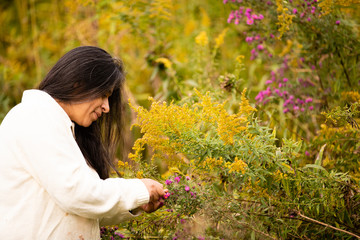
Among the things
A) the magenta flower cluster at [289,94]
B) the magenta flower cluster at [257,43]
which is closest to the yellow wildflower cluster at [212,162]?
the magenta flower cluster at [289,94]

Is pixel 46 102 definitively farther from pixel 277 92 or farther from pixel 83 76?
pixel 277 92

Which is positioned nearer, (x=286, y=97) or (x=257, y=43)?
(x=286, y=97)

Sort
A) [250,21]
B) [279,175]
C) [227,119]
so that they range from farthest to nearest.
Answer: [250,21] < [279,175] < [227,119]

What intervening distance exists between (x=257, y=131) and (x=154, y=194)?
0.48 metres

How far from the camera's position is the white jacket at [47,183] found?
1275mm

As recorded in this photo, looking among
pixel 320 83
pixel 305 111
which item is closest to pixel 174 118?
pixel 305 111

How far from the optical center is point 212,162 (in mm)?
1457

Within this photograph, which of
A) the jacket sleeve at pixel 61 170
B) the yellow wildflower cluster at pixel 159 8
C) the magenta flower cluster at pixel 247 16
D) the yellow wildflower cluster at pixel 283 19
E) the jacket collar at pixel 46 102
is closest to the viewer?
the jacket sleeve at pixel 61 170

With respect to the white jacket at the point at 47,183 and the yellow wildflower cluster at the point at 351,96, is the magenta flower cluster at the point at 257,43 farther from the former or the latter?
the white jacket at the point at 47,183

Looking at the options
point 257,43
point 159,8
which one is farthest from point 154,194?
point 159,8

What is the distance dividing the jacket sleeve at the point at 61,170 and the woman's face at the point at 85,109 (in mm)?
147

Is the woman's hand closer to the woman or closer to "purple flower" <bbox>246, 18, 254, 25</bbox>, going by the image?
the woman

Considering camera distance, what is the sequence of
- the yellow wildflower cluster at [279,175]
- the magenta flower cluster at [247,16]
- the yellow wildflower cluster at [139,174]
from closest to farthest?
Result: the yellow wildflower cluster at [279,175] < the yellow wildflower cluster at [139,174] < the magenta flower cluster at [247,16]

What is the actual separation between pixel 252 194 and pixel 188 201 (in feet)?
1.08
